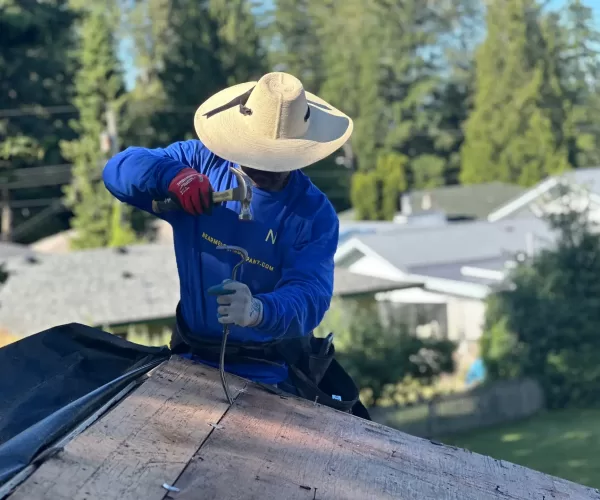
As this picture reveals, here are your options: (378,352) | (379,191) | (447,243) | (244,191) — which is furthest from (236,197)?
(379,191)

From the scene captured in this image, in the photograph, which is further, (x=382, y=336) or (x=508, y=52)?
(x=508, y=52)

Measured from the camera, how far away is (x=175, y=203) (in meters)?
3.12

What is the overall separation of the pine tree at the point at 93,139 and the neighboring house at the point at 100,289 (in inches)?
502

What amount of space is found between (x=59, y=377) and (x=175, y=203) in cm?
66

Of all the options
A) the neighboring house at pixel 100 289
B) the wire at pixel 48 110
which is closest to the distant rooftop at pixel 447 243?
the neighboring house at pixel 100 289

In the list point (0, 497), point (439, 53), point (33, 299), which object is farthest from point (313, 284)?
point (439, 53)

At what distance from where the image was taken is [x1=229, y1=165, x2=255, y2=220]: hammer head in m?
3.05

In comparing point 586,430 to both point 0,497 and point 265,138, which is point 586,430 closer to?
point 265,138

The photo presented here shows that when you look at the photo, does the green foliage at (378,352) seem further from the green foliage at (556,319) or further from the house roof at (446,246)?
the house roof at (446,246)

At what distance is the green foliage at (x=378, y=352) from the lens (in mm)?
15898

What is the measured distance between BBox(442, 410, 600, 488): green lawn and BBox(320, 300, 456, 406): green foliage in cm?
132

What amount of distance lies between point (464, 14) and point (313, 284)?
55245 millimetres

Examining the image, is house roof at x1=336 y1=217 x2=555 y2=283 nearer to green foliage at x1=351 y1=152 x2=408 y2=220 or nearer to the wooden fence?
the wooden fence

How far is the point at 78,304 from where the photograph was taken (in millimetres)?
18625
